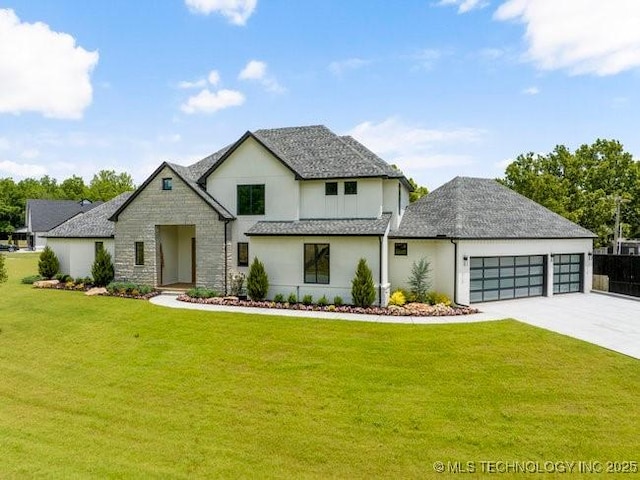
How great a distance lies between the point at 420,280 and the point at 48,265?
24695 millimetres

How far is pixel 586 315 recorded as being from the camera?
18.1 meters

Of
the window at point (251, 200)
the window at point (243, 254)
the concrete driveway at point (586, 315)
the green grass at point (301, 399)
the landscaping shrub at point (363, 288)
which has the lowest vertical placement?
the green grass at point (301, 399)

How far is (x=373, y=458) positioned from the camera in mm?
8164

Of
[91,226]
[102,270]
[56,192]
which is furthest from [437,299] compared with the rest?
[56,192]

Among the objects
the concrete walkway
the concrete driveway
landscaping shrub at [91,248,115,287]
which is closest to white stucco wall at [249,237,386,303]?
the concrete walkway

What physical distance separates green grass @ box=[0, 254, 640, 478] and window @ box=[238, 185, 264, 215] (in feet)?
25.7

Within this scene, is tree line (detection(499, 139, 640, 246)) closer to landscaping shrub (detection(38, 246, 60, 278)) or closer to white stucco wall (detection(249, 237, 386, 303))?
white stucco wall (detection(249, 237, 386, 303))

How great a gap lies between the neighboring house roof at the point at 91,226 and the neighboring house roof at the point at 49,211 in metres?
39.5

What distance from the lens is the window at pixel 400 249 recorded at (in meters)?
21.6

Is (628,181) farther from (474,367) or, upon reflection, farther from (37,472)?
(37,472)

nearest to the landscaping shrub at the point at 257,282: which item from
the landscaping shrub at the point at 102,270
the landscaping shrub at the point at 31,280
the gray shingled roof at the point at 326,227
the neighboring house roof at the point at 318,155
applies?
the gray shingled roof at the point at 326,227

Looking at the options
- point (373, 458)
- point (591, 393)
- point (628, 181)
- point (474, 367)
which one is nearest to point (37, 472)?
point (373, 458)

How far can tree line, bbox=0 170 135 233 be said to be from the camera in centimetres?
8046

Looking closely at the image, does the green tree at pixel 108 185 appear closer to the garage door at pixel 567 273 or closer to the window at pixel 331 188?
the window at pixel 331 188
